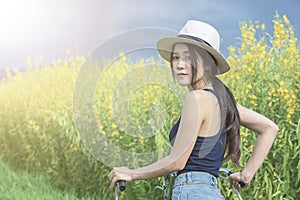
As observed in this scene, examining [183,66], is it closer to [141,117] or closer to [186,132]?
[186,132]

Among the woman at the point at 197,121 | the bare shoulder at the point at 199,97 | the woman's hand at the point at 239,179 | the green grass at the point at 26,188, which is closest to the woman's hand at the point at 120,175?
the woman at the point at 197,121

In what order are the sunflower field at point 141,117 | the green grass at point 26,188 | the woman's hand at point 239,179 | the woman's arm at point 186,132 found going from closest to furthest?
the woman's arm at point 186,132 → the woman's hand at point 239,179 → the sunflower field at point 141,117 → the green grass at point 26,188

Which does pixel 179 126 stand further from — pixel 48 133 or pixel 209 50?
pixel 48 133

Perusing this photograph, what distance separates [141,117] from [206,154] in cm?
212

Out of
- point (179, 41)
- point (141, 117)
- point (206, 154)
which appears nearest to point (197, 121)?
point (206, 154)

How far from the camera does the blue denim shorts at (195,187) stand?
6.96 ft

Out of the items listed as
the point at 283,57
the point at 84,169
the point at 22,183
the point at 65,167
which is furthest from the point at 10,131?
the point at 283,57

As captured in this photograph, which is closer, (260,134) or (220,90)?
(220,90)

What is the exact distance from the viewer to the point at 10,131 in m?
7.31

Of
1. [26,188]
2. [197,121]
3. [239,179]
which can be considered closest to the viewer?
[197,121]

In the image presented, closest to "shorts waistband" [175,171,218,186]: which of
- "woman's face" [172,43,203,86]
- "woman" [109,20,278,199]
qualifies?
"woman" [109,20,278,199]

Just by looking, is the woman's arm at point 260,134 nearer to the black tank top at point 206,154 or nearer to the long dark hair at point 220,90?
the long dark hair at point 220,90

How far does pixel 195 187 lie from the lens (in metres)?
2.13

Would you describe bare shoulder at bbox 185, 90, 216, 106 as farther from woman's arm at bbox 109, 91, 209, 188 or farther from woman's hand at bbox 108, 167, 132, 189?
woman's hand at bbox 108, 167, 132, 189
